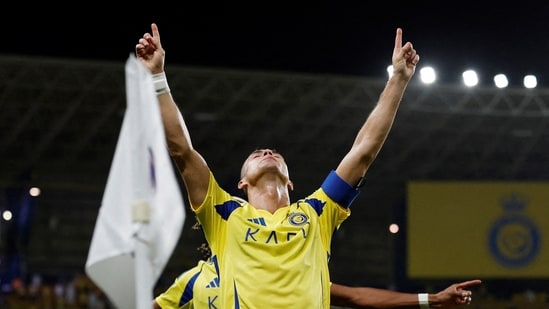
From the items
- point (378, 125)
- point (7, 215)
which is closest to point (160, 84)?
point (378, 125)

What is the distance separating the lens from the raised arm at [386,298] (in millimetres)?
4918

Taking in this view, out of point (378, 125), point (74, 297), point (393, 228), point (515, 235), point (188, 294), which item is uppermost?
point (393, 228)

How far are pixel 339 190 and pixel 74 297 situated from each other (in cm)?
1746

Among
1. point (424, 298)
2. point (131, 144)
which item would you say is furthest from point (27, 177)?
point (131, 144)

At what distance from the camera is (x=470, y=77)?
20641 mm

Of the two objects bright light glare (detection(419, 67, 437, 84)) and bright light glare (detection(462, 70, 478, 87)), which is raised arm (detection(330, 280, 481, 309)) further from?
bright light glare (detection(462, 70, 478, 87))

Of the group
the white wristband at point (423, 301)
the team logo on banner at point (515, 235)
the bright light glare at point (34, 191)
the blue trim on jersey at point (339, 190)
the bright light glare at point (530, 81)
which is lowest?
the white wristband at point (423, 301)

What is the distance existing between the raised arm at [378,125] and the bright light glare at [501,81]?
16.4m

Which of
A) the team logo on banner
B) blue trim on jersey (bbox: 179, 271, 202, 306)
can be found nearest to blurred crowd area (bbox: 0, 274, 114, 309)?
the team logo on banner

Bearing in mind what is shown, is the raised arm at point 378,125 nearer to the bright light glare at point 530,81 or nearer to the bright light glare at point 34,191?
the bright light glare at point 530,81

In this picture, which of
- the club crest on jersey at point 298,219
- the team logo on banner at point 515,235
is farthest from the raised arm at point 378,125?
the team logo on banner at point 515,235

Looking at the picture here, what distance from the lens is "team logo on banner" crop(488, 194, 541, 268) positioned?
20703 millimetres

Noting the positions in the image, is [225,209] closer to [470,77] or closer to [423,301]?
[423,301]

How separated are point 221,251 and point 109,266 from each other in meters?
1.25
